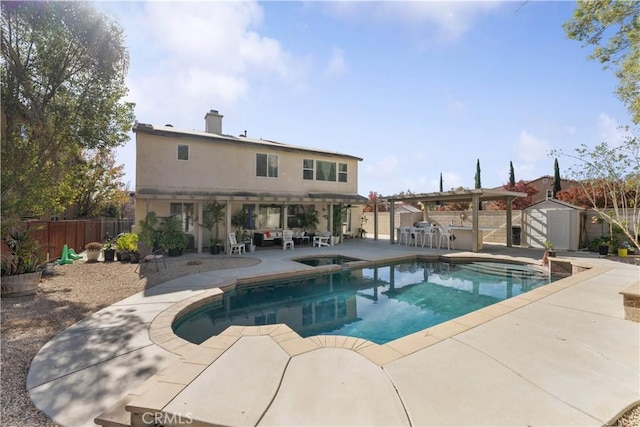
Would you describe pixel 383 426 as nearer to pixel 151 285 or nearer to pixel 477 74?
pixel 151 285

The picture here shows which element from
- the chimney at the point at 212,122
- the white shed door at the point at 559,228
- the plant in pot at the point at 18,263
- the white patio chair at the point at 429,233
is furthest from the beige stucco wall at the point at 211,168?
the white shed door at the point at 559,228

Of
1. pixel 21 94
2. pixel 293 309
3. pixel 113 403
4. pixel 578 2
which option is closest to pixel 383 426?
pixel 113 403

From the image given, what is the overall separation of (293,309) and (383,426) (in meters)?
4.92

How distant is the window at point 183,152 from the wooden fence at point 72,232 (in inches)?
212

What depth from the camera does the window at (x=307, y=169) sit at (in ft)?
56.1

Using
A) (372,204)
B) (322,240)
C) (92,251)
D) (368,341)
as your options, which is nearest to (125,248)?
(92,251)

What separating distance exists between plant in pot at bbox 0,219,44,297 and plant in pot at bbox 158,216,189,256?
16.6 ft

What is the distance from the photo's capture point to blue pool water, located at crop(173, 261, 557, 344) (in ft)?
19.5

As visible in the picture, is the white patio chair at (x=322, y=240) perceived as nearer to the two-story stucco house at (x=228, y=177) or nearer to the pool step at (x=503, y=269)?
the two-story stucco house at (x=228, y=177)

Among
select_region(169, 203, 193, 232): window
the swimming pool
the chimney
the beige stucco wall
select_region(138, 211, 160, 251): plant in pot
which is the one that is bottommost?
the swimming pool

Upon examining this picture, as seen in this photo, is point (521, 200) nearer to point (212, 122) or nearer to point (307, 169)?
point (307, 169)

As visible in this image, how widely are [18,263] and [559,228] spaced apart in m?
19.9

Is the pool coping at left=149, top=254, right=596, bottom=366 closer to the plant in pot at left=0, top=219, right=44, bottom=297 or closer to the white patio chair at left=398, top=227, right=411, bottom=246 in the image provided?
the plant in pot at left=0, top=219, right=44, bottom=297

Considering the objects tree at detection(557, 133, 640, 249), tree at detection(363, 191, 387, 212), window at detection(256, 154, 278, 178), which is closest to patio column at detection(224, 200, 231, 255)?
window at detection(256, 154, 278, 178)
